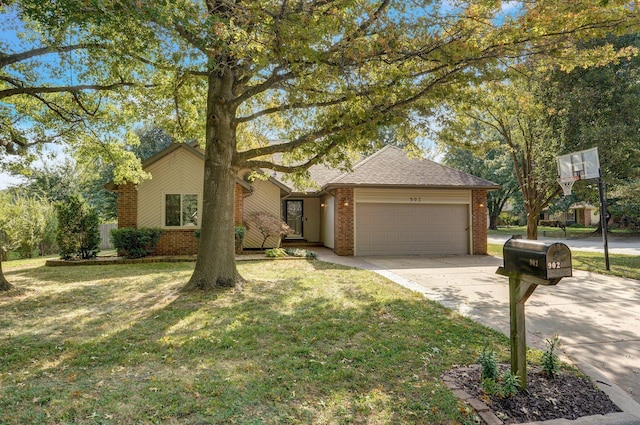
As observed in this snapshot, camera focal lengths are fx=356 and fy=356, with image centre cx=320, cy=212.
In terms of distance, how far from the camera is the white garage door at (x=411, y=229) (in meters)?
13.6

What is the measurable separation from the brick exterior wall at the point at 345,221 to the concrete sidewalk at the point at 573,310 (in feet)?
8.47

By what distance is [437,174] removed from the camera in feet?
47.4

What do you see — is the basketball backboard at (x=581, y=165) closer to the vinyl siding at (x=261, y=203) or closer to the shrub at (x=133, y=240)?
the vinyl siding at (x=261, y=203)

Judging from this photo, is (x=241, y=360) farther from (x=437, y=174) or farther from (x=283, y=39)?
(x=437, y=174)

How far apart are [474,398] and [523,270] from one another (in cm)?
116

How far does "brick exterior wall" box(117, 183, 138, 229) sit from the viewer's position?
12.7 meters

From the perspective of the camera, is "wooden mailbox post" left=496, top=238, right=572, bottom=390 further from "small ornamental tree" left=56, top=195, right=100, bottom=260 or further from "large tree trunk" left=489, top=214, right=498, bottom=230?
"large tree trunk" left=489, top=214, right=498, bottom=230

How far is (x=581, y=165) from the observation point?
1082 cm

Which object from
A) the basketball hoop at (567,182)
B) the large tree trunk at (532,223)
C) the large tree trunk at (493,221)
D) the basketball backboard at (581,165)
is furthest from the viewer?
the large tree trunk at (493,221)

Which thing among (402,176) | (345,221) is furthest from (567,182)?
(345,221)

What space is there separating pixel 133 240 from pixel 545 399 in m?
12.1

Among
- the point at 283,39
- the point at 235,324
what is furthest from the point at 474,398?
the point at 283,39

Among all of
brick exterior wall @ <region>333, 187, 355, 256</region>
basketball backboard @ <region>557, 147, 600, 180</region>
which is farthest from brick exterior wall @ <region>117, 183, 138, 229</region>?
basketball backboard @ <region>557, 147, 600, 180</region>

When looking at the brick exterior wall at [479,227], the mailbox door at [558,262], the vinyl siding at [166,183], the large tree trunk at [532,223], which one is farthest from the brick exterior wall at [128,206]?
the large tree trunk at [532,223]
